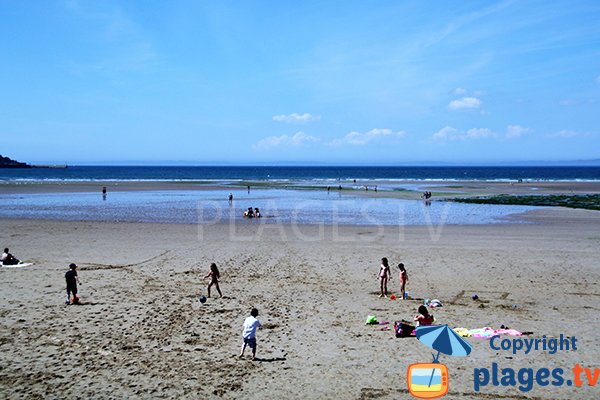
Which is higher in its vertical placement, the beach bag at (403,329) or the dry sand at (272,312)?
the beach bag at (403,329)

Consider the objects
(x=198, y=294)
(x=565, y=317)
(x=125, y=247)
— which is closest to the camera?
(x=565, y=317)

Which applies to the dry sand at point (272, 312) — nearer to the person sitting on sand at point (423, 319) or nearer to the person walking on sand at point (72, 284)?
the person walking on sand at point (72, 284)

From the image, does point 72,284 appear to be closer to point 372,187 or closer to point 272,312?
point 272,312

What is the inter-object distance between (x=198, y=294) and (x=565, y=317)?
12.1 meters

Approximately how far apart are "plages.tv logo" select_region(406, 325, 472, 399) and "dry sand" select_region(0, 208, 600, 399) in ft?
0.86

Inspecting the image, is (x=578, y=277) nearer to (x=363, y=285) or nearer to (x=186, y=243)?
(x=363, y=285)

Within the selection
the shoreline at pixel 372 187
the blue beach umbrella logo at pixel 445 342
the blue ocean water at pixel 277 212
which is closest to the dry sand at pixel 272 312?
the blue beach umbrella logo at pixel 445 342

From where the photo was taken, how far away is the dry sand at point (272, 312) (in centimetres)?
1059

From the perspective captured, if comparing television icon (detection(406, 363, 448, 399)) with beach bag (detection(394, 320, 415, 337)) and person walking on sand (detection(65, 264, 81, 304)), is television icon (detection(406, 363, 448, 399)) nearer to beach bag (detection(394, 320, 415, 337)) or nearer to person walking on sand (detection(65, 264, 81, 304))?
beach bag (detection(394, 320, 415, 337))

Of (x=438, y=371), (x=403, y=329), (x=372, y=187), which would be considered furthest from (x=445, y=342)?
(x=372, y=187)

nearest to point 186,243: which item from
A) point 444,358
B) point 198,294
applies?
point 198,294

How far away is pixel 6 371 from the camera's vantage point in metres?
10.9

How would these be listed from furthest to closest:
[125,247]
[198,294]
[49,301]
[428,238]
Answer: [428,238], [125,247], [198,294], [49,301]

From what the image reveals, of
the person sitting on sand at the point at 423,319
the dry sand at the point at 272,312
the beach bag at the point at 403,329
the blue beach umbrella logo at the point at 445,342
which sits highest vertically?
the blue beach umbrella logo at the point at 445,342
